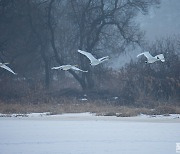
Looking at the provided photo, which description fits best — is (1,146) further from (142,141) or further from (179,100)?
(179,100)

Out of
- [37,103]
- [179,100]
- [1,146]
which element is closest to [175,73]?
[179,100]

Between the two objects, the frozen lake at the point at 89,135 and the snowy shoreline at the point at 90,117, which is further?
the snowy shoreline at the point at 90,117

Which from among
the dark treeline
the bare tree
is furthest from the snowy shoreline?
the bare tree

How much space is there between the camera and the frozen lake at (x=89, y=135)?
34.3ft

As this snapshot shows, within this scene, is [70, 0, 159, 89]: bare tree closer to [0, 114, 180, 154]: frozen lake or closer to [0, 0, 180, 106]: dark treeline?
[0, 0, 180, 106]: dark treeline

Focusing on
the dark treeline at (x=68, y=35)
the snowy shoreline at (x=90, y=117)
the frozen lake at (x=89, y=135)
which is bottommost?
the frozen lake at (x=89, y=135)

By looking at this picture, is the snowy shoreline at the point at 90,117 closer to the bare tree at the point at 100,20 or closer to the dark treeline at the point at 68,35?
the dark treeline at the point at 68,35

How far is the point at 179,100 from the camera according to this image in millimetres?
22609

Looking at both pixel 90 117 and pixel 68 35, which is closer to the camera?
pixel 90 117

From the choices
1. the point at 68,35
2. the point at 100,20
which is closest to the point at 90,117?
the point at 100,20

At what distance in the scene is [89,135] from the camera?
40.8 feet

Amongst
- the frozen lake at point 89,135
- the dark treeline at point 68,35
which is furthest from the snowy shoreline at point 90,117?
the dark treeline at point 68,35

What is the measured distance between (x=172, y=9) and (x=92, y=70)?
96.8 ft

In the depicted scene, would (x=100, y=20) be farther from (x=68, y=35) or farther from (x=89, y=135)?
(x=89, y=135)
